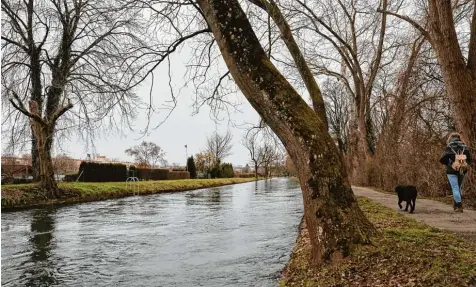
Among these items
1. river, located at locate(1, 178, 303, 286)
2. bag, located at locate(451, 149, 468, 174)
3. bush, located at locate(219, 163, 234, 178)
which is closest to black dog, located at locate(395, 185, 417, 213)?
bag, located at locate(451, 149, 468, 174)

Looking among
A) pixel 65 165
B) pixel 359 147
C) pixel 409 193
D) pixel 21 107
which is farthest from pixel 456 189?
pixel 65 165

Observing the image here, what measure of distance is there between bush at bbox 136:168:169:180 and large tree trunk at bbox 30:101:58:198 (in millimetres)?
17539

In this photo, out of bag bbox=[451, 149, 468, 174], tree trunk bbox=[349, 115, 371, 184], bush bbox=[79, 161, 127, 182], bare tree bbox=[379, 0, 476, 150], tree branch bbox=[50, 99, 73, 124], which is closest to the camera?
bag bbox=[451, 149, 468, 174]

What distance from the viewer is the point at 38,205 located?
1616 centimetres

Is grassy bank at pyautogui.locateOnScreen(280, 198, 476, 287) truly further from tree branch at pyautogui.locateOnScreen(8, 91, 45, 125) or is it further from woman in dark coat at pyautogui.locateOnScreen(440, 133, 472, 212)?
tree branch at pyautogui.locateOnScreen(8, 91, 45, 125)

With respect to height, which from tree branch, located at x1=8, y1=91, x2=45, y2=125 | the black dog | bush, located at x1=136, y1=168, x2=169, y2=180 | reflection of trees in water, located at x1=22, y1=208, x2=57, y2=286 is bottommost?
reflection of trees in water, located at x1=22, y1=208, x2=57, y2=286

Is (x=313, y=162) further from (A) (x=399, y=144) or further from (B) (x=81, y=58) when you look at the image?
(B) (x=81, y=58)

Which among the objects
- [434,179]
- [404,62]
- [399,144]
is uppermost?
[404,62]

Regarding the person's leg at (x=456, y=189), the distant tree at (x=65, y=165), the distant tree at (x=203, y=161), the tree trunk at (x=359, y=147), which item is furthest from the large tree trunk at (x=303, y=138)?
the distant tree at (x=203, y=161)

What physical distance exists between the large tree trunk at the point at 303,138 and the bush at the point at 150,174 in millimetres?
32132

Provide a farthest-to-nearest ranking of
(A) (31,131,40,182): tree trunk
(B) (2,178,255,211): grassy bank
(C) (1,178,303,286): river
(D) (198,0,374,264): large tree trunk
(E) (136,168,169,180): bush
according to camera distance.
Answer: (E) (136,168,169,180): bush < (A) (31,131,40,182): tree trunk < (B) (2,178,255,211): grassy bank < (C) (1,178,303,286): river < (D) (198,0,374,264): large tree trunk

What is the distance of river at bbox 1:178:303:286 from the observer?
5.32 meters

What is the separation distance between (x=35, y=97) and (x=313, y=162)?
16.6 m

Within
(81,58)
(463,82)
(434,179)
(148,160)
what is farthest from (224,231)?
(148,160)
